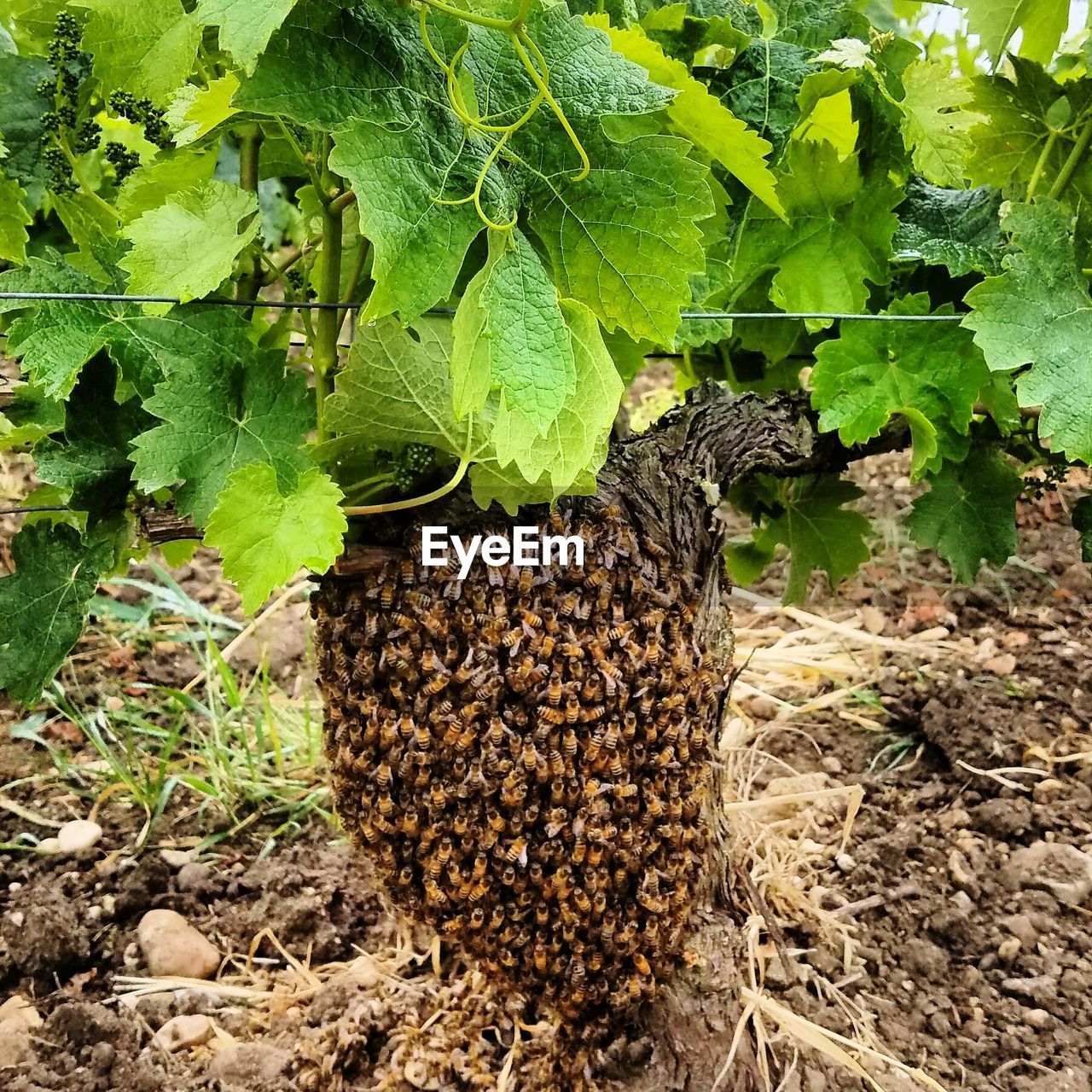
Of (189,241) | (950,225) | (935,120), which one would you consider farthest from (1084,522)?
(189,241)

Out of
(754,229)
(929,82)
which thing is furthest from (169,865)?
(929,82)

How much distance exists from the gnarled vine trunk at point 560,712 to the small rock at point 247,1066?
0.38 m

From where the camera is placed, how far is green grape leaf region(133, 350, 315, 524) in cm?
88

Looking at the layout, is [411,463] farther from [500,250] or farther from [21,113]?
[21,113]

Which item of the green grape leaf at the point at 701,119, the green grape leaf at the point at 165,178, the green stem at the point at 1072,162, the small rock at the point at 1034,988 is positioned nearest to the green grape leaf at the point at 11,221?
the green grape leaf at the point at 165,178

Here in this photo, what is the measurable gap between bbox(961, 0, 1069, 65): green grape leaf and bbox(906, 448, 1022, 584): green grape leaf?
0.50m

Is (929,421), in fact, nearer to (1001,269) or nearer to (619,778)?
(1001,269)

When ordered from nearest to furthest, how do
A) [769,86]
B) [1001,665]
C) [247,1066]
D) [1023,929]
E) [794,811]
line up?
[769,86]
[247,1066]
[1023,929]
[794,811]
[1001,665]

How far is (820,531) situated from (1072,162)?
54 centimetres

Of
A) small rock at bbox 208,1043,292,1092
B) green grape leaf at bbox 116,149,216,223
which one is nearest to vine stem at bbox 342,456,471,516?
green grape leaf at bbox 116,149,216,223

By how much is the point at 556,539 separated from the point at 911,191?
22.9 inches

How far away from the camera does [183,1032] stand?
139 centimetres

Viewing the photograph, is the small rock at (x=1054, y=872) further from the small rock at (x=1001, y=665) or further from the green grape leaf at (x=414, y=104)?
the green grape leaf at (x=414, y=104)

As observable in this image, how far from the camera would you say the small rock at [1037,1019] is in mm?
1376
